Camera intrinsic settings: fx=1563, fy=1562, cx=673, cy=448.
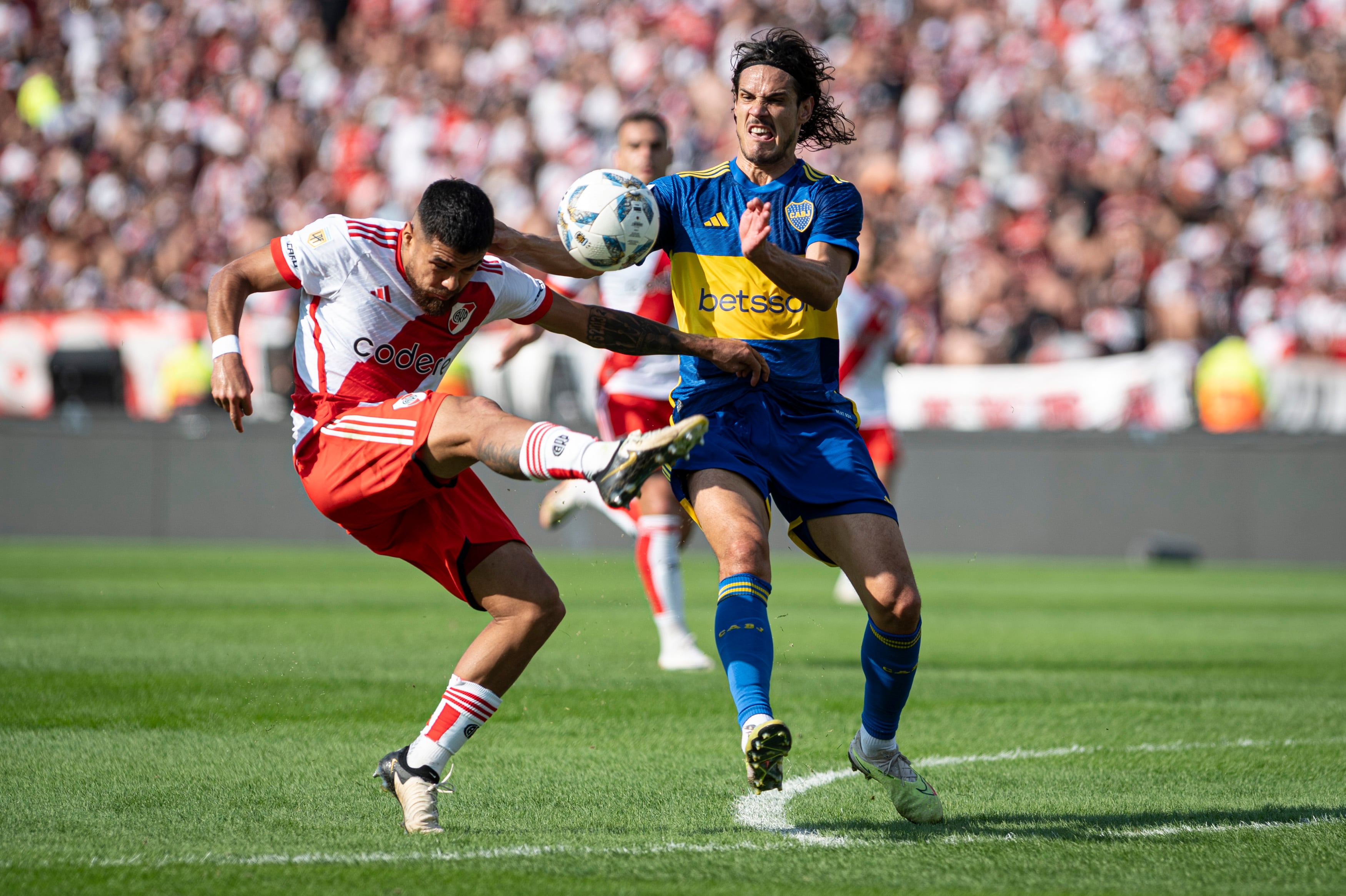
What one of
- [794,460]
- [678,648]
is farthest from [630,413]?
[794,460]

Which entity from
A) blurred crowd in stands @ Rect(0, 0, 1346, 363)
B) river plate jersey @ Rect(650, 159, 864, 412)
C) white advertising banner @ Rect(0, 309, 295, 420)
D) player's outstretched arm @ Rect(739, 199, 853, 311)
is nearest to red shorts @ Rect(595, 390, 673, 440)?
river plate jersey @ Rect(650, 159, 864, 412)

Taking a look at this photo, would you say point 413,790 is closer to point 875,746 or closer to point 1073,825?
point 875,746

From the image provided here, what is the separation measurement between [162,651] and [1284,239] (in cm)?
1395

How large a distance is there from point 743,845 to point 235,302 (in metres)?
2.20

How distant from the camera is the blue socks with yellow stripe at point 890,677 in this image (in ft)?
16.0

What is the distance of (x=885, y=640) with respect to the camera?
4.89 m

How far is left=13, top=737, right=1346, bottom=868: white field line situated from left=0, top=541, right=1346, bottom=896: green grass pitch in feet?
0.05

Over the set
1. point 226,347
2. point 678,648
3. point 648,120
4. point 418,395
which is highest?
point 648,120

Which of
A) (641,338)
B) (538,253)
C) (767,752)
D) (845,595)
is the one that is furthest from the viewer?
(845,595)

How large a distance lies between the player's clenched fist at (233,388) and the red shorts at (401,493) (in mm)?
241

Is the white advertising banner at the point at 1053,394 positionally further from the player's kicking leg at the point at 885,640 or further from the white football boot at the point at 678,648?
the player's kicking leg at the point at 885,640

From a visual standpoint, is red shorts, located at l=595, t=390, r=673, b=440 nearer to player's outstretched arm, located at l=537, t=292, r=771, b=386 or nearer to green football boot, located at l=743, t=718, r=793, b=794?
player's outstretched arm, located at l=537, t=292, r=771, b=386

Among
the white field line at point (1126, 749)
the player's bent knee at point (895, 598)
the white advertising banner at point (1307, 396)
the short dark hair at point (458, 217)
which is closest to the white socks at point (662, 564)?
the white field line at point (1126, 749)

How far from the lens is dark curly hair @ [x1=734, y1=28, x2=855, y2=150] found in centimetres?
506
